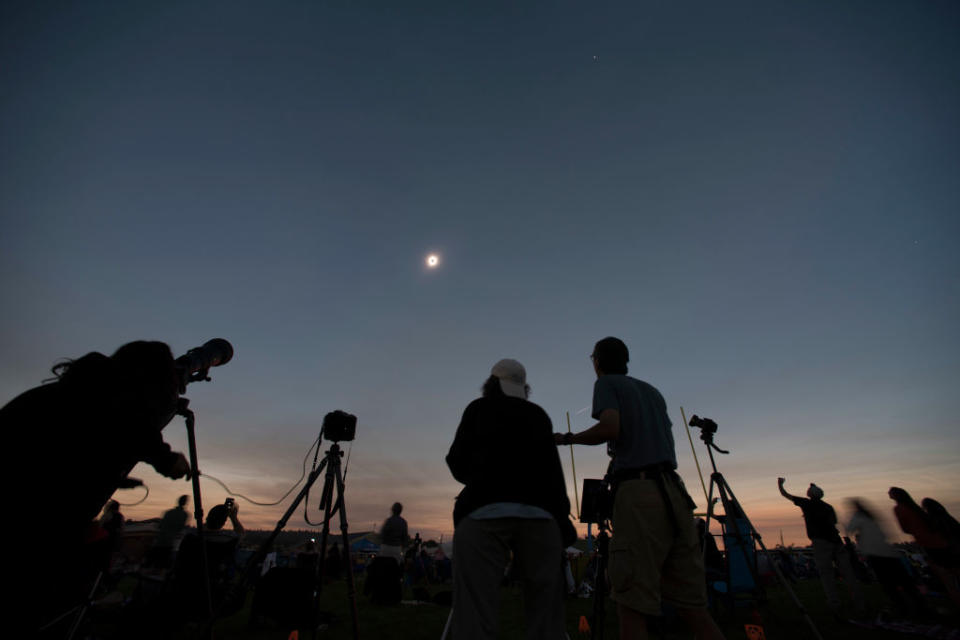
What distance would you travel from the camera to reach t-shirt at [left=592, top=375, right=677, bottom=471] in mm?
2592

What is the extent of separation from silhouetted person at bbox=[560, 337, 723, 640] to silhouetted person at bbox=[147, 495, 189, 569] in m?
8.17

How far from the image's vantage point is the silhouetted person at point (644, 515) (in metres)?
2.27

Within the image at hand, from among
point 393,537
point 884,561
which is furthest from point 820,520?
point 393,537

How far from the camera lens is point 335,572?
1248 cm

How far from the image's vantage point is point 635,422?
2.68 meters

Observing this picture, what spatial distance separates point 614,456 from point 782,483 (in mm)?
6708

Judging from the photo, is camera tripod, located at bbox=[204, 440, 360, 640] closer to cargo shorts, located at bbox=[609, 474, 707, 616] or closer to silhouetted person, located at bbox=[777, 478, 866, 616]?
cargo shorts, located at bbox=[609, 474, 707, 616]

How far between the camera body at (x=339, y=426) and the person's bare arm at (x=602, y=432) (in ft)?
6.66

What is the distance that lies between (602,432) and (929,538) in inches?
284

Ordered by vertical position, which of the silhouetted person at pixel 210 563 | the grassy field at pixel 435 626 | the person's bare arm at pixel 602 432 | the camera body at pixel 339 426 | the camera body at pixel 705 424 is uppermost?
the camera body at pixel 705 424

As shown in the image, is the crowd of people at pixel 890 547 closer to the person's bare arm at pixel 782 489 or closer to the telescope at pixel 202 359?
the person's bare arm at pixel 782 489

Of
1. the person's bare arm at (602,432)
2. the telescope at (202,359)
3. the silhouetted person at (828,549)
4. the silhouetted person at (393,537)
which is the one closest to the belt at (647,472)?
the person's bare arm at (602,432)

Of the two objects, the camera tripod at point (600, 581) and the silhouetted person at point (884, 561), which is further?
the silhouetted person at point (884, 561)

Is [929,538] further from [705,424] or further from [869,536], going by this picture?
[705,424]
